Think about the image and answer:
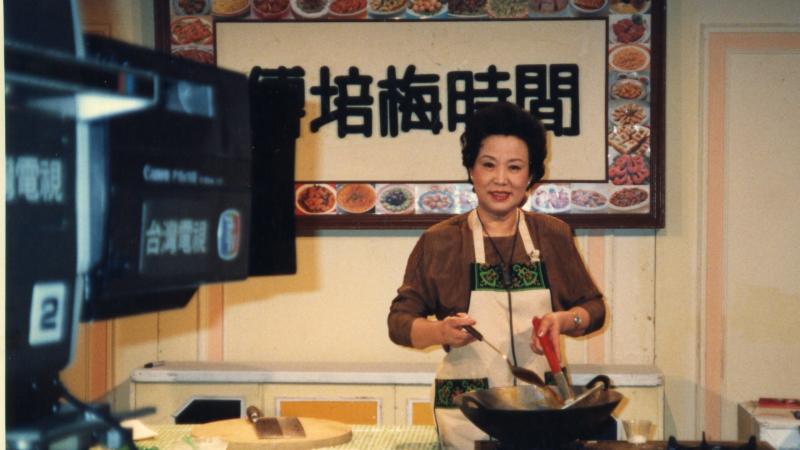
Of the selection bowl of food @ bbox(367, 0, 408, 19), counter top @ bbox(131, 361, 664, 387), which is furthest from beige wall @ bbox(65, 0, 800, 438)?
bowl of food @ bbox(367, 0, 408, 19)

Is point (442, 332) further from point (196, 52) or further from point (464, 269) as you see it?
point (196, 52)

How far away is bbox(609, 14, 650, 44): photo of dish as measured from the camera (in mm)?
3414

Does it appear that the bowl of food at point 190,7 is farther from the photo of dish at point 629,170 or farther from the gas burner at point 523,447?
the gas burner at point 523,447

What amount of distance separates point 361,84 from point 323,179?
1.19ft

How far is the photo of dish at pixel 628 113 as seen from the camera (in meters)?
3.42

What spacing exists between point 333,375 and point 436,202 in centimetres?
71

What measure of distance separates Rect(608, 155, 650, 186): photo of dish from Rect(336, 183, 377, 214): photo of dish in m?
0.85

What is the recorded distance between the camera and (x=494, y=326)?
2.29 meters

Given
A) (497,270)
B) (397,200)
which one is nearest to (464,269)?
(497,270)

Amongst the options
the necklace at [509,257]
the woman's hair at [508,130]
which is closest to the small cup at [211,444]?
the necklace at [509,257]

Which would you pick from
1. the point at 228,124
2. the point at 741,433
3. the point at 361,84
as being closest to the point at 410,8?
the point at 361,84

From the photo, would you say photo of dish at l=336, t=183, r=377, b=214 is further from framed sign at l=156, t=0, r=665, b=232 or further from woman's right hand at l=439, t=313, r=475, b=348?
woman's right hand at l=439, t=313, r=475, b=348

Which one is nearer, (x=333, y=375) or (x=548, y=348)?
(x=548, y=348)

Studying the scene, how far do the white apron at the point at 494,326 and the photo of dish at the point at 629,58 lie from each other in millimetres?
1340
